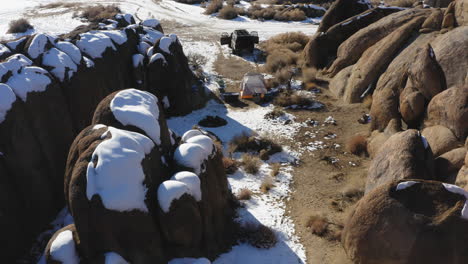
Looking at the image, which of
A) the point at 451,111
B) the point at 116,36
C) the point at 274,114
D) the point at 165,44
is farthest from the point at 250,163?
the point at 116,36

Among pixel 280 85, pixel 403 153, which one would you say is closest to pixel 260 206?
pixel 403 153

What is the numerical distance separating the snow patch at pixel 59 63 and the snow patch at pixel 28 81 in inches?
29.1

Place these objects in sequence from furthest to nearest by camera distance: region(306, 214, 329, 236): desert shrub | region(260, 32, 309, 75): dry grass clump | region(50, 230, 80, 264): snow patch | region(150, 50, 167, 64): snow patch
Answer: region(260, 32, 309, 75): dry grass clump, region(150, 50, 167, 64): snow patch, region(306, 214, 329, 236): desert shrub, region(50, 230, 80, 264): snow patch

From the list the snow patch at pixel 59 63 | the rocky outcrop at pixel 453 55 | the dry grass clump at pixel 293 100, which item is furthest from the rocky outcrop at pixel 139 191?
the dry grass clump at pixel 293 100

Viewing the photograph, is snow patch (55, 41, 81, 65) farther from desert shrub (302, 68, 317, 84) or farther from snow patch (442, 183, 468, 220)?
snow patch (442, 183, 468, 220)

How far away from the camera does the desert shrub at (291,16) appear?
131ft

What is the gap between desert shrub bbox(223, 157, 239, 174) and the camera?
14668mm

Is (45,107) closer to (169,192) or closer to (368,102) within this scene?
(169,192)

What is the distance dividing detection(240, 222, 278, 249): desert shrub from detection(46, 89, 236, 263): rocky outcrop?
0.60m

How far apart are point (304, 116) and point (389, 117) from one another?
16.3 feet

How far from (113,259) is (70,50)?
35.0ft

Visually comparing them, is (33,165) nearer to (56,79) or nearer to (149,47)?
(56,79)

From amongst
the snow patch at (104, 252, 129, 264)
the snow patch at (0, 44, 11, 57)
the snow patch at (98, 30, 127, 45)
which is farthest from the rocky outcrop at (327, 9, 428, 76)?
the snow patch at (104, 252, 129, 264)

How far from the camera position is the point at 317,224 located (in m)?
11.2
